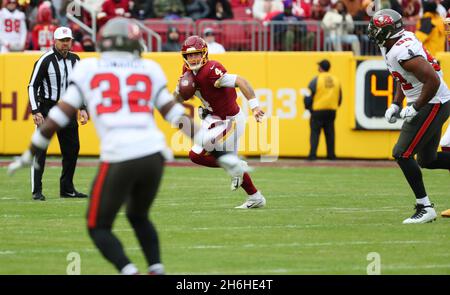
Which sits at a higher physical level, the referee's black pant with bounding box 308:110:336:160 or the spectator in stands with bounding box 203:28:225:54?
the spectator in stands with bounding box 203:28:225:54

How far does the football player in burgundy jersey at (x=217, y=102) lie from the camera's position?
11414mm

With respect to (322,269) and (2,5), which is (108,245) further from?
(2,5)

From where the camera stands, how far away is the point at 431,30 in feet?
63.2

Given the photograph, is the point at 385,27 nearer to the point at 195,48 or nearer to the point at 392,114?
the point at 392,114

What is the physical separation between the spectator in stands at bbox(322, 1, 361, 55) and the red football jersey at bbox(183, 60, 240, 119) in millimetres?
8771

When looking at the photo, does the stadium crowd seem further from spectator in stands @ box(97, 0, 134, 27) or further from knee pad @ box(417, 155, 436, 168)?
knee pad @ box(417, 155, 436, 168)

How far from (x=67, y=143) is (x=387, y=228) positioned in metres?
4.18

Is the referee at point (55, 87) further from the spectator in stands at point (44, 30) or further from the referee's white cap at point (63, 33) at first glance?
the spectator in stands at point (44, 30)

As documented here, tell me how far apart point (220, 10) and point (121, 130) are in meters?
14.6

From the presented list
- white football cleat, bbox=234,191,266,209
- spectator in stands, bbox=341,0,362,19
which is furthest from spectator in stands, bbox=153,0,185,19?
white football cleat, bbox=234,191,266,209

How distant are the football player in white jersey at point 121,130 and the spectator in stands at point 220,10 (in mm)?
14200

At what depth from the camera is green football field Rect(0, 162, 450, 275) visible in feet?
26.7
